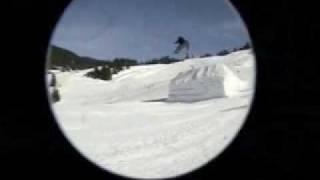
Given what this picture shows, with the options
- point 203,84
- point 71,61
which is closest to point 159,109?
point 203,84

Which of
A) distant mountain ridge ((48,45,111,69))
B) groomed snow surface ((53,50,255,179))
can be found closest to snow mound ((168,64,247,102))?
groomed snow surface ((53,50,255,179))

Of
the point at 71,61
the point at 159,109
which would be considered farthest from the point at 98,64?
the point at 159,109

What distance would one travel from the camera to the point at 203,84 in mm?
1405

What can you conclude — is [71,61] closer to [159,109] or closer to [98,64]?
[98,64]

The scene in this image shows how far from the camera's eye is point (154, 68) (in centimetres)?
139

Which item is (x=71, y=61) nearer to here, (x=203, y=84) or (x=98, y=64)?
(x=98, y=64)

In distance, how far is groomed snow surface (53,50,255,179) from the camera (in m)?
1.34

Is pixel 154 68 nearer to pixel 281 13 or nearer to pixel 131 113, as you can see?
pixel 131 113

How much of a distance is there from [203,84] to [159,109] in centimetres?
16

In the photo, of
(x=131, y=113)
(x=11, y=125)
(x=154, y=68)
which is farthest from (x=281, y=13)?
(x=11, y=125)

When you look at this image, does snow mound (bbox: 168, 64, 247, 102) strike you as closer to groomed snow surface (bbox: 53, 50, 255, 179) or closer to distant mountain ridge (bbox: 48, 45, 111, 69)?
groomed snow surface (bbox: 53, 50, 255, 179)

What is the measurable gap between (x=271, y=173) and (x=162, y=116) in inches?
15.3

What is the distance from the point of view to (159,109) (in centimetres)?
144

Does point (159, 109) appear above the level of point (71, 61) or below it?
below
